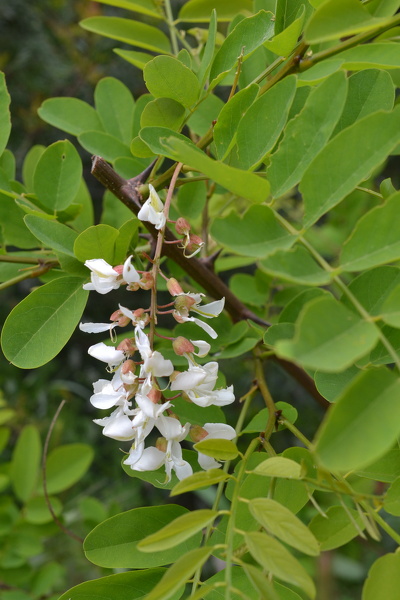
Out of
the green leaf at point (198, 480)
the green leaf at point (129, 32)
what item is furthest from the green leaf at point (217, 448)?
the green leaf at point (129, 32)

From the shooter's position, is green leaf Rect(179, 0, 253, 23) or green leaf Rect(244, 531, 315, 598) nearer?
green leaf Rect(244, 531, 315, 598)

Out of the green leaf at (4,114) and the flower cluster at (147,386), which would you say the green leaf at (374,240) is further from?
the green leaf at (4,114)

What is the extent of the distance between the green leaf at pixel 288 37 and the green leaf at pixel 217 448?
0.96ft

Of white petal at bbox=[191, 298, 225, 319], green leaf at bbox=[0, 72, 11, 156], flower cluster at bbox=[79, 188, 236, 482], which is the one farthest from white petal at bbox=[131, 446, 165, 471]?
green leaf at bbox=[0, 72, 11, 156]

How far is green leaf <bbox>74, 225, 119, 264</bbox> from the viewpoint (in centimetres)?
44

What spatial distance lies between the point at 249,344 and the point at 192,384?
0.17 metres

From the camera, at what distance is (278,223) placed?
381mm

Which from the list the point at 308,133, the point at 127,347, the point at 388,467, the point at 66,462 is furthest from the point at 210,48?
the point at 66,462

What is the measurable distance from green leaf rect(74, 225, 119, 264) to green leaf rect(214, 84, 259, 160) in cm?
10

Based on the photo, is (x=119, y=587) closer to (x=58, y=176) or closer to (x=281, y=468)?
(x=281, y=468)

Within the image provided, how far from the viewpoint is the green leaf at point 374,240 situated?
0.34 meters

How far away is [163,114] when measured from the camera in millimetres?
479

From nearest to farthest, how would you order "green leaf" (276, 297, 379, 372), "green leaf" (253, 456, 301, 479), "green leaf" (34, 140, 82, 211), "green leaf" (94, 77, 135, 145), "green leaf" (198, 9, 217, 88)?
"green leaf" (276, 297, 379, 372) < "green leaf" (253, 456, 301, 479) < "green leaf" (198, 9, 217, 88) < "green leaf" (34, 140, 82, 211) < "green leaf" (94, 77, 135, 145)

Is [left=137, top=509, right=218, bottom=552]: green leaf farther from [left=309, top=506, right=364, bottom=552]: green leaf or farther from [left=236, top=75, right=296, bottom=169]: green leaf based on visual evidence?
[left=236, top=75, right=296, bottom=169]: green leaf
